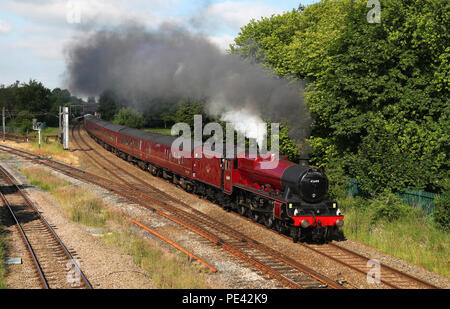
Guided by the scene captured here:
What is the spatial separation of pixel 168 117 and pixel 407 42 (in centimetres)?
4378

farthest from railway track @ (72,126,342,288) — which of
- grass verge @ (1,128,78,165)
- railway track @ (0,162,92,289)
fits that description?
grass verge @ (1,128,78,165)

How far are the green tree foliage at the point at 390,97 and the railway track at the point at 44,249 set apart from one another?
12.2m

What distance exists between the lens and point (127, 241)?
14.3 m

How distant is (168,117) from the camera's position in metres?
60.1

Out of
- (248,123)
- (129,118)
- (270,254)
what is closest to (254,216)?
(270,254)

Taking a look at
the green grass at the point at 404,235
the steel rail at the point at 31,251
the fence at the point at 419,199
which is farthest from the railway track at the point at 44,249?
the fence at the point at 419,199

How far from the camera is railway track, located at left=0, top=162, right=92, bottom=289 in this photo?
10703 mm

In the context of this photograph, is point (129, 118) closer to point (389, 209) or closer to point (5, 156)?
point (5, 156)

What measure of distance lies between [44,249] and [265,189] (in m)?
8.31

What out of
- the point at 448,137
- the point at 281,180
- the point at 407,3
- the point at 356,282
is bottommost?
the point at 356,282

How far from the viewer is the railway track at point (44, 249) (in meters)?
10.7

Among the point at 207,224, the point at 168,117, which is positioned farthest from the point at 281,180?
the point at 168,117

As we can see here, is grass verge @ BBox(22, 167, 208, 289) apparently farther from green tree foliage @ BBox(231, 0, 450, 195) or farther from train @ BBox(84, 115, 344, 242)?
green tree foliage @ BBox(231, 0, 450, 195)
